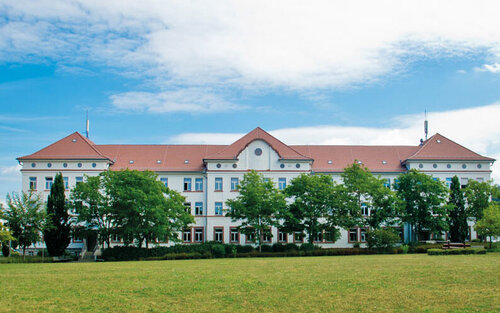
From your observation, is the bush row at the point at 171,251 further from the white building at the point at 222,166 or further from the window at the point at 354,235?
the window at the point at 354,235

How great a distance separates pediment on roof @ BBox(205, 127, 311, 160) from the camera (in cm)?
5266

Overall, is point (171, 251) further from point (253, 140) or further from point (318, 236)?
point (253, 140)

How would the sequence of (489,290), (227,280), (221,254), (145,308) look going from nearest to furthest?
(145,308) → (489,290) → (227,280) → (221,254)

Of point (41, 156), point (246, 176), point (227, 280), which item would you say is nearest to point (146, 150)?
point (41, 156)

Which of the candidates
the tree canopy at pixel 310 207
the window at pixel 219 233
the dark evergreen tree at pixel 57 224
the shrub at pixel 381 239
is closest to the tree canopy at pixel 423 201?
the shrub at pixel 381 239

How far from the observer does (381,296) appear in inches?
578

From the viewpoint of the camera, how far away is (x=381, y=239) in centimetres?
4166

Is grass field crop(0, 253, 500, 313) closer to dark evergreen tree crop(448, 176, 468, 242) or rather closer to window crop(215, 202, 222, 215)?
dark evergreen tree crop(448, 176, 468, 242)

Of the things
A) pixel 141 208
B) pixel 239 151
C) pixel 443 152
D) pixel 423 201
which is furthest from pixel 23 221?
pixel 443 152

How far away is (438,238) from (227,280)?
36.4m

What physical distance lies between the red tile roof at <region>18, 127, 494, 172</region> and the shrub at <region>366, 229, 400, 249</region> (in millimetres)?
12668

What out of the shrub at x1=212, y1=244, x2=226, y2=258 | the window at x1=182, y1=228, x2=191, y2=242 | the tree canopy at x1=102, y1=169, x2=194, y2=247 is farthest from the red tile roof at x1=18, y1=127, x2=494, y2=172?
the shrub at x1=212, y1=244, x2=226, y2=258

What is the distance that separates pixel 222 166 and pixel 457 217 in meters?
23.3

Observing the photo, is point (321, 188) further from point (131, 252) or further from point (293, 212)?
point (131, 252)
